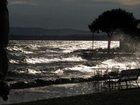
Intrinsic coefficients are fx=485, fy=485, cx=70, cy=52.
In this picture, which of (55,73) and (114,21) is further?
(114,21)

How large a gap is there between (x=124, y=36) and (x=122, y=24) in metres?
11.3

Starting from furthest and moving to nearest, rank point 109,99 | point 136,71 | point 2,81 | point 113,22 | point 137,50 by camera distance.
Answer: point 137,50 → point 113,22 → point 136,71 → point 109,99 → point 2,81

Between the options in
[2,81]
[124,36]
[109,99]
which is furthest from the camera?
[124,36]

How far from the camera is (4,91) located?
444 cm

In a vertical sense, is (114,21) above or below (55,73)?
above

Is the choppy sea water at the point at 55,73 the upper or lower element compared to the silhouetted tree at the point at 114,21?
lower

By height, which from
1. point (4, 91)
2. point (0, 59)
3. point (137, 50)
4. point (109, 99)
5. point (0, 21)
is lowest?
point (137, 50)

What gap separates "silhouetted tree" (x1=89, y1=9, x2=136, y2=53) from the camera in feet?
332

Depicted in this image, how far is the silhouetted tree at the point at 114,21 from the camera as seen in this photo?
10112 cm

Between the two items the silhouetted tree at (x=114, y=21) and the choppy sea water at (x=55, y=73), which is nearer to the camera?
the choppy sea water at (x=55, y=73)

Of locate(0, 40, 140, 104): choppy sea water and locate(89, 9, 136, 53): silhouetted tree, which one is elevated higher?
locate(89, 9, 136, 53): silhouetted tree

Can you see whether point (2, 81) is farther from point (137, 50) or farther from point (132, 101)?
point (137, 50)

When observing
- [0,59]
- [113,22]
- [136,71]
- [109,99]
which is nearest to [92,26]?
[113,22]

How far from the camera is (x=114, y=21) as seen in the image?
10100 cm
